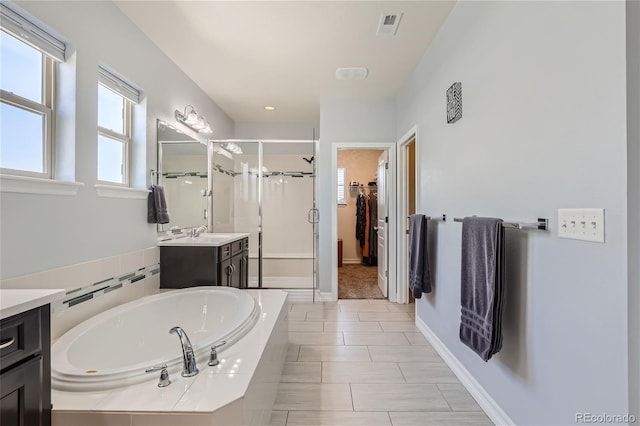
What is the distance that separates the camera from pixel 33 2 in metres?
1.50

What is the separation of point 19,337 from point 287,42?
252cm

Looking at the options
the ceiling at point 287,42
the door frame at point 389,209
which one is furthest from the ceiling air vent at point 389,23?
the door frame at point 389,209

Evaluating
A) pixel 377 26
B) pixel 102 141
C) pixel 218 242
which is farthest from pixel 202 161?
pixel 377 26

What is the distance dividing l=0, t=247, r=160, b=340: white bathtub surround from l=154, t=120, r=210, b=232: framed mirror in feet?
1.55

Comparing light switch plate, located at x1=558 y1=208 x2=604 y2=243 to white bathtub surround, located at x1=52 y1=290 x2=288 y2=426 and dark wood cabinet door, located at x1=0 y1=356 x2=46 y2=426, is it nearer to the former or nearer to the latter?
white bathtub surround, located at x1=52 y1=290 x2=288 y2=426

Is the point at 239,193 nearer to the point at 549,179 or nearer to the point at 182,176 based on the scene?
the point at 182,176

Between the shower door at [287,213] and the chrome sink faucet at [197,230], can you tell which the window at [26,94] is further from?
the shower door at [287,213]

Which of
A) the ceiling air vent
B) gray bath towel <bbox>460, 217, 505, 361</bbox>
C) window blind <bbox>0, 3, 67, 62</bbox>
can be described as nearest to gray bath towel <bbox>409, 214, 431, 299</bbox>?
gray bath towel <bbox>460, 217, 505, 361</bbox>

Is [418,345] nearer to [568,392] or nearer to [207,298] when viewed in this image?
[568,392]

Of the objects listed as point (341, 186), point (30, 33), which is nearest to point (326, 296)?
point (341, 186)

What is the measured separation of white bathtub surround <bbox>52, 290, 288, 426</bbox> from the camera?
3.52 ft

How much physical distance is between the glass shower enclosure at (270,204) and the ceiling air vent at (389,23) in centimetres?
167

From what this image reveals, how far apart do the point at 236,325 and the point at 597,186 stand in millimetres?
1761

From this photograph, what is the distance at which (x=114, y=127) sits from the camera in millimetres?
2234
